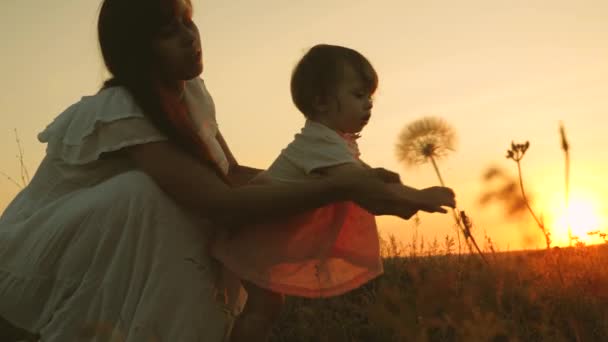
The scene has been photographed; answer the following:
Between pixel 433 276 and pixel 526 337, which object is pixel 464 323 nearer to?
pixel 433 276

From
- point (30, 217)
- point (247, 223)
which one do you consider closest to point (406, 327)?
point (247, 223)

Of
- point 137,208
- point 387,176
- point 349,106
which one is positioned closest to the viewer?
point 387,176

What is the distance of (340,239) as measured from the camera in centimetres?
209

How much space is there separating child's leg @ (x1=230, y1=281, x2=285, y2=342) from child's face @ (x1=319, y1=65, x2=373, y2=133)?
0.63m

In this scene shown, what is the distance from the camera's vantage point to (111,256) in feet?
6.25

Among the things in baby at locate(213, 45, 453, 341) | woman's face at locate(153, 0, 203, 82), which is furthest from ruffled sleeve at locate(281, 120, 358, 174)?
woman's face at locate(153, 0, 203, 82)

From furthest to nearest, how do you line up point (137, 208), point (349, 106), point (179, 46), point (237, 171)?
1. point (237, 171)
2. point (349, 106)
3. point (179, 46)
4. point (137, 208)

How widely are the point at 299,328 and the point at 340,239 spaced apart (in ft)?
2.73

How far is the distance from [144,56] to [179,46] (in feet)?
0.40

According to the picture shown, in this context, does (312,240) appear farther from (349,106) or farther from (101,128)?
(101,128)

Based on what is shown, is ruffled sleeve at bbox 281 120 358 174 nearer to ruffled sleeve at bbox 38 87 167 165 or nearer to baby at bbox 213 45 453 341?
baby at bbox 213 45 453 341

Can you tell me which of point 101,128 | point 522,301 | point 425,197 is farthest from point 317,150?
point 522,301

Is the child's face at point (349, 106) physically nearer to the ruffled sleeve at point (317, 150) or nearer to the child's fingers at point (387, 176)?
the ruffled sleeve at point (317, 150)

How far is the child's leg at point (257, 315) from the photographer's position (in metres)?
2.00
